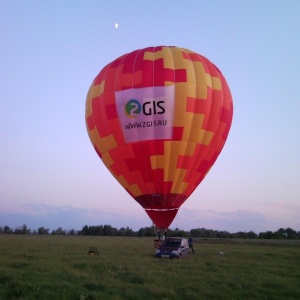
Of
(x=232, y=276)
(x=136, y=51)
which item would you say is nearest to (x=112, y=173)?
(x=136, y=51)

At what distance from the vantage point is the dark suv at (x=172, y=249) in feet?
59.2

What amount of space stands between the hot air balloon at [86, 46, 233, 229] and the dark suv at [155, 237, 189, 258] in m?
1.58

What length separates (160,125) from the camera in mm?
17141

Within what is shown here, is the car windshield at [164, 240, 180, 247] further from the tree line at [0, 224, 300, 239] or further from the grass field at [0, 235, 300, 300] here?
the tree line at [0, 224, 300, 239]

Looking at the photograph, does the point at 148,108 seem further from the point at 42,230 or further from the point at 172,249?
the point at 42,230

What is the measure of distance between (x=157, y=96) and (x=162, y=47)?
3.23m

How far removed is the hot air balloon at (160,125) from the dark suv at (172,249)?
5.20ft

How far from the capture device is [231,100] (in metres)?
19.9

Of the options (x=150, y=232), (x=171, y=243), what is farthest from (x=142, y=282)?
(x=150, y=232)

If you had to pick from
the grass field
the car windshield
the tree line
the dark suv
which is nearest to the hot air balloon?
the dark suv

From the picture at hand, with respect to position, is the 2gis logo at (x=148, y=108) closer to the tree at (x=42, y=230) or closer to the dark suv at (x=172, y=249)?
the dark suv at (x=172, y=249)

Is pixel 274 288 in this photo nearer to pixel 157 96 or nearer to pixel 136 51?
pixel 157 96

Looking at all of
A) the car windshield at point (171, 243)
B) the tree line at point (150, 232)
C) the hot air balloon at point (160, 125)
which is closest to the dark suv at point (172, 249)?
the car windshield at point (171, 243)

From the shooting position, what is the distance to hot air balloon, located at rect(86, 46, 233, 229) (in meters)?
17.2
